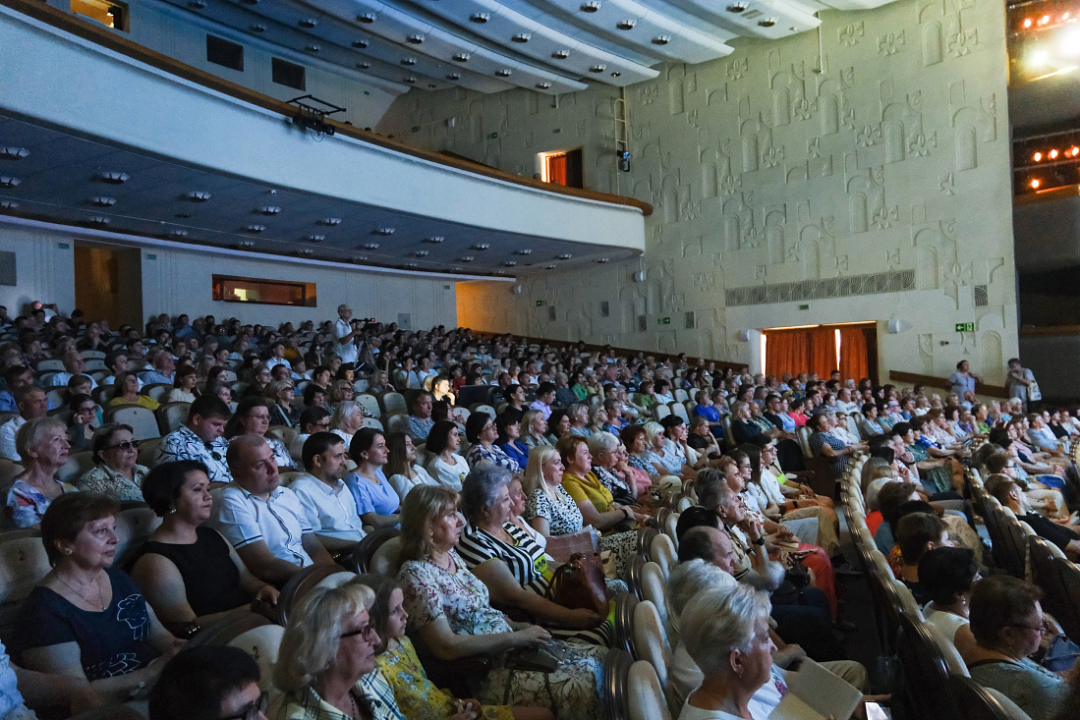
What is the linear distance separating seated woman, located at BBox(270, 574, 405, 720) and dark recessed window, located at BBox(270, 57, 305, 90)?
13.5 metres

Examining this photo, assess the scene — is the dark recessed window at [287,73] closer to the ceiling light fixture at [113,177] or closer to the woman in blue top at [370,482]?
the ceiling light fixture at [113,177]

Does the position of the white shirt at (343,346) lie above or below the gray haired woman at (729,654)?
above

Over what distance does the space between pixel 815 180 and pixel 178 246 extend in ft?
30.1

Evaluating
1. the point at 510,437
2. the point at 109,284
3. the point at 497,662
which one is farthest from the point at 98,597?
the point at 109,284

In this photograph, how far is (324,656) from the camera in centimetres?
139

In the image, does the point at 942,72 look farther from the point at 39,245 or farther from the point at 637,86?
the point at 39,245

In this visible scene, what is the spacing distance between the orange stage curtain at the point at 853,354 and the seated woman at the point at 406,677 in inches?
417

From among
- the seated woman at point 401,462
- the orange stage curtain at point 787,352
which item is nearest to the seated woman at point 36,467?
the seated woman at point 401,462

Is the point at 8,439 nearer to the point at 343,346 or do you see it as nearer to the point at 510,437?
the point at 510,437

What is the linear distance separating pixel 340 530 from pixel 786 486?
330 cm

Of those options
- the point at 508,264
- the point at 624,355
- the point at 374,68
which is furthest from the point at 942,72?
the point at 374,68

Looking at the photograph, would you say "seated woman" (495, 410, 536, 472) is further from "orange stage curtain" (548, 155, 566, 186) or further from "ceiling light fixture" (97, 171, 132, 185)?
"orange stage curtain" (548, 155, 566, 186)

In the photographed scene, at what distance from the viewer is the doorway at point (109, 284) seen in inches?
417

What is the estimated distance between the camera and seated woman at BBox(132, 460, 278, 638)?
1919mm
